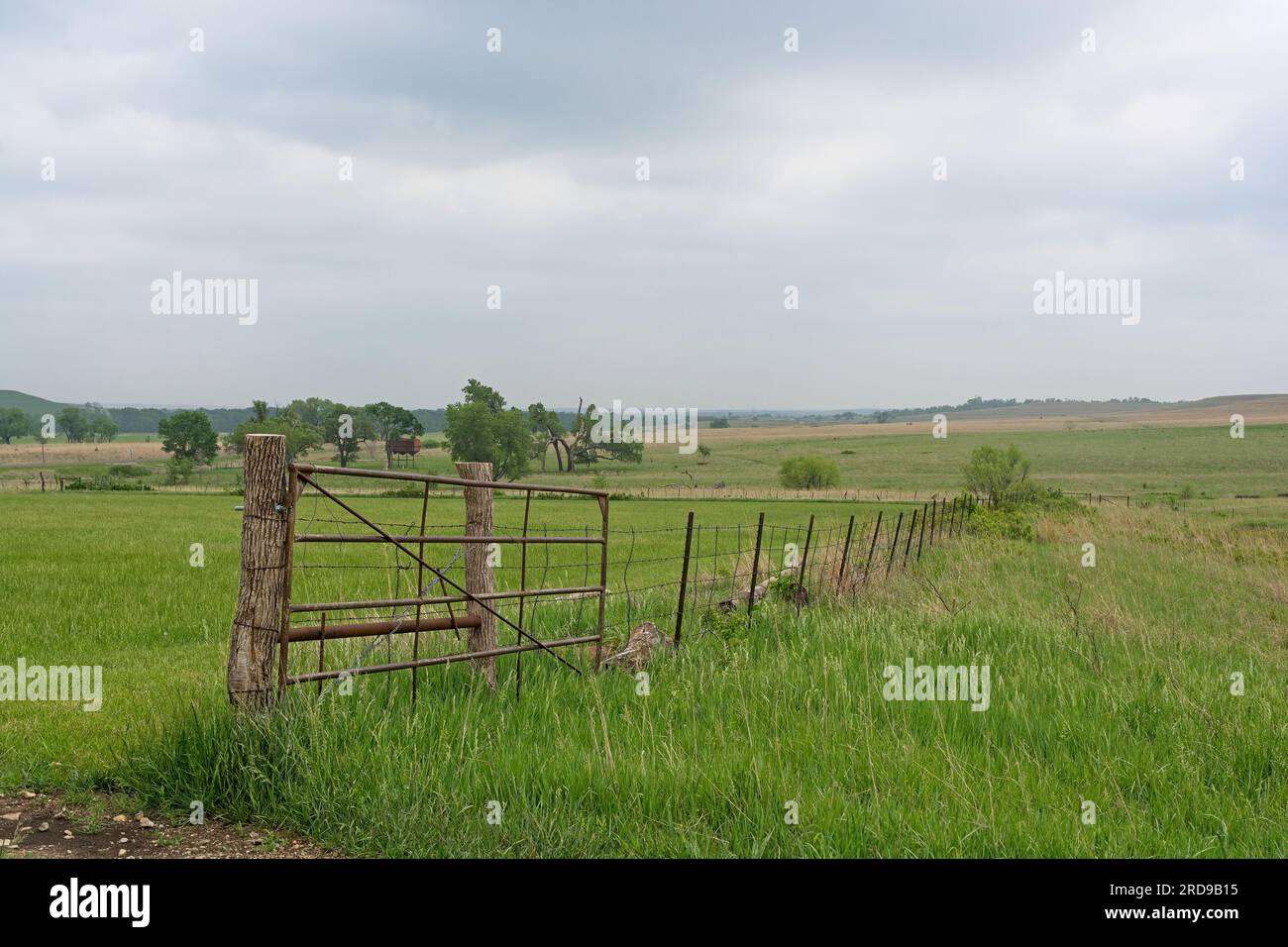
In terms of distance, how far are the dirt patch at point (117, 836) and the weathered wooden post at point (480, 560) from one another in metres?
2.96

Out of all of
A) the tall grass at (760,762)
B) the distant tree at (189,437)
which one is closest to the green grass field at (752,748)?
the tall grass at (760,762)

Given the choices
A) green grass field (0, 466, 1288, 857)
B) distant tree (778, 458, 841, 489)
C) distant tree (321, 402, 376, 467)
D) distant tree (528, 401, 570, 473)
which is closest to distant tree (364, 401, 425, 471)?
distant tree (321, 402, 376, 467)

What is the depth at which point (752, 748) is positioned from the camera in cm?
706

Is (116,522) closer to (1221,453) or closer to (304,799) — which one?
(304,799)

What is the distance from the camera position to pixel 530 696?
845cm

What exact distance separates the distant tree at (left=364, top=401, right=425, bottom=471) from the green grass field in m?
101

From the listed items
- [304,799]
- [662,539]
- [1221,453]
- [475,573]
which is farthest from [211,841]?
[1221,453]

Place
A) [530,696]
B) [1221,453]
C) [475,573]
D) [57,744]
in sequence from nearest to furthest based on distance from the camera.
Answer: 1. [57,744]
2. [530,696]
3. [475,573]
4. [1221,453]

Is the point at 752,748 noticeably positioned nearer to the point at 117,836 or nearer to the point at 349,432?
the point at 117,836

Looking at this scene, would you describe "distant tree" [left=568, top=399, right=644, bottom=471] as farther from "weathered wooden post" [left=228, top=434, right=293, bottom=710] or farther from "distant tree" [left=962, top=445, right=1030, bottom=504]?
"weathered wooden post" [left=228, top=434, right=293, bottom=710]

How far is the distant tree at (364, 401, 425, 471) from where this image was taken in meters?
111

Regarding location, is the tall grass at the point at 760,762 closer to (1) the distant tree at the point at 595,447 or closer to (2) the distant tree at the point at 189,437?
(1) the distant tree at the point at 595,447

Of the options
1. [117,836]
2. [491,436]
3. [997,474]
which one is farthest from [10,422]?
[117,836]
